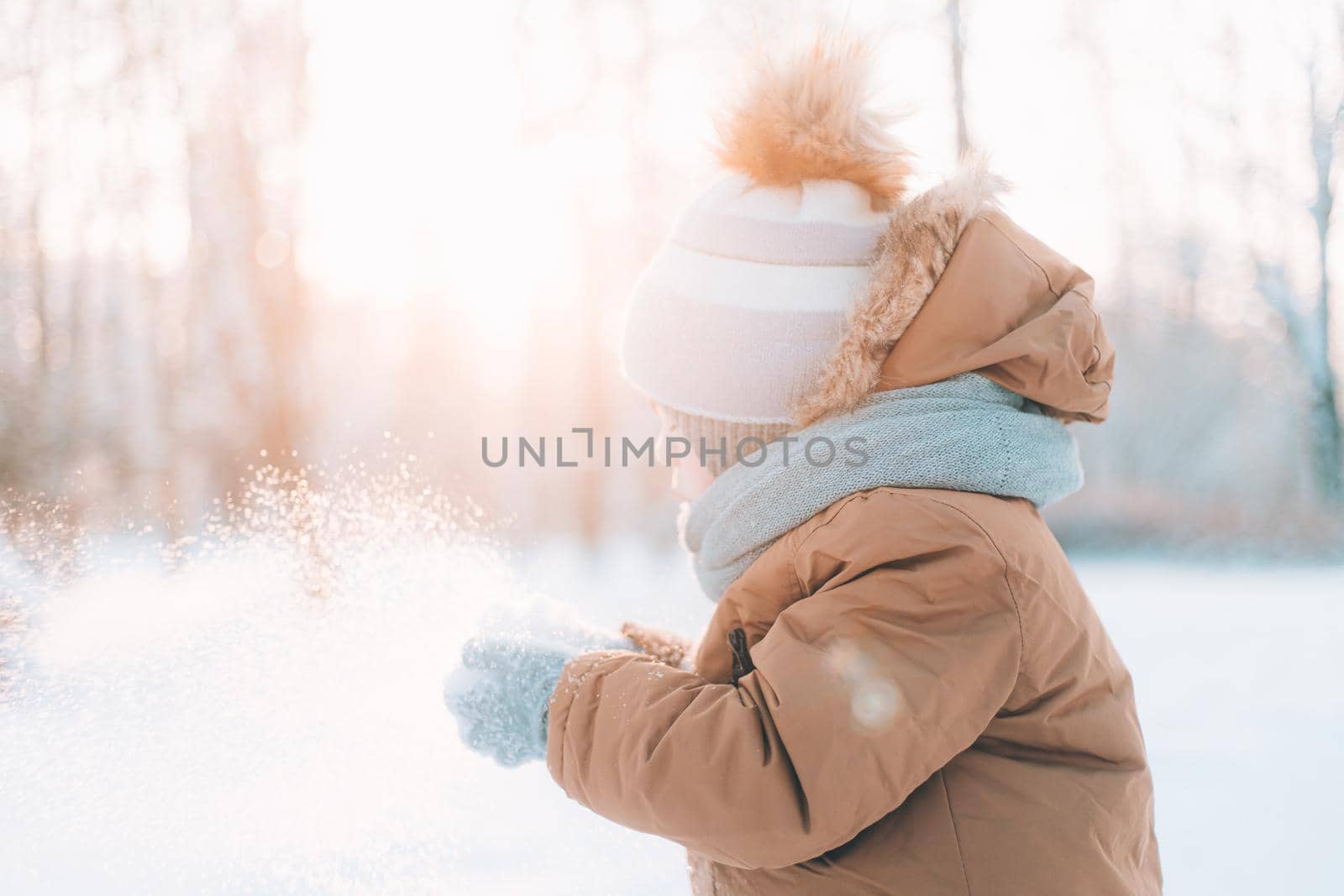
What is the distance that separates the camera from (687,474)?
136 centimetres

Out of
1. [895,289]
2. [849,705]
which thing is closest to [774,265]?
[895,289]

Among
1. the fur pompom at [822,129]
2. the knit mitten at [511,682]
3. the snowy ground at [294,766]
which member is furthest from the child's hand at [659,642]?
the fur pompom at [822,129]

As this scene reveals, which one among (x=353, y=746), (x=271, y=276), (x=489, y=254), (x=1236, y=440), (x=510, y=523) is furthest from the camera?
(x=1236, y=440)

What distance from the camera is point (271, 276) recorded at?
5.90 metres

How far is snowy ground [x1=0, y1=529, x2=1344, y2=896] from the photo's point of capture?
169 cm

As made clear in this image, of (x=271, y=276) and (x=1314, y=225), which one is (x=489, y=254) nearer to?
(x=271, y=276)

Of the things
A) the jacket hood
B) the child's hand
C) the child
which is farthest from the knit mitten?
the jacket hood

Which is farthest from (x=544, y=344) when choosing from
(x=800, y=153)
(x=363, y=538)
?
(x=800, y=153)

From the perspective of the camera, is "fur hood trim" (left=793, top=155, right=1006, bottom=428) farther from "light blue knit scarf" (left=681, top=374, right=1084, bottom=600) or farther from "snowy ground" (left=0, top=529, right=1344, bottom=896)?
"snowy ground" (left=0, top=529, right=1344, bottom=896)

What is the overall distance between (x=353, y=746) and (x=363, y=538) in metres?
0.50

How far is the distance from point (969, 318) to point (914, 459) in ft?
0.62

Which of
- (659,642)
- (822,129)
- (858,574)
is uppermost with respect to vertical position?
(822,129)

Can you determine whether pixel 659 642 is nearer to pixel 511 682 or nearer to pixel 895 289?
pixel 511 682

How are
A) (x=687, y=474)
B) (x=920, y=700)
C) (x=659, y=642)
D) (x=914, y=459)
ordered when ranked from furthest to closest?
(x=659, y=642)
(x=687, y=474)
(x=914, y=459)
(x=920, y=700)
